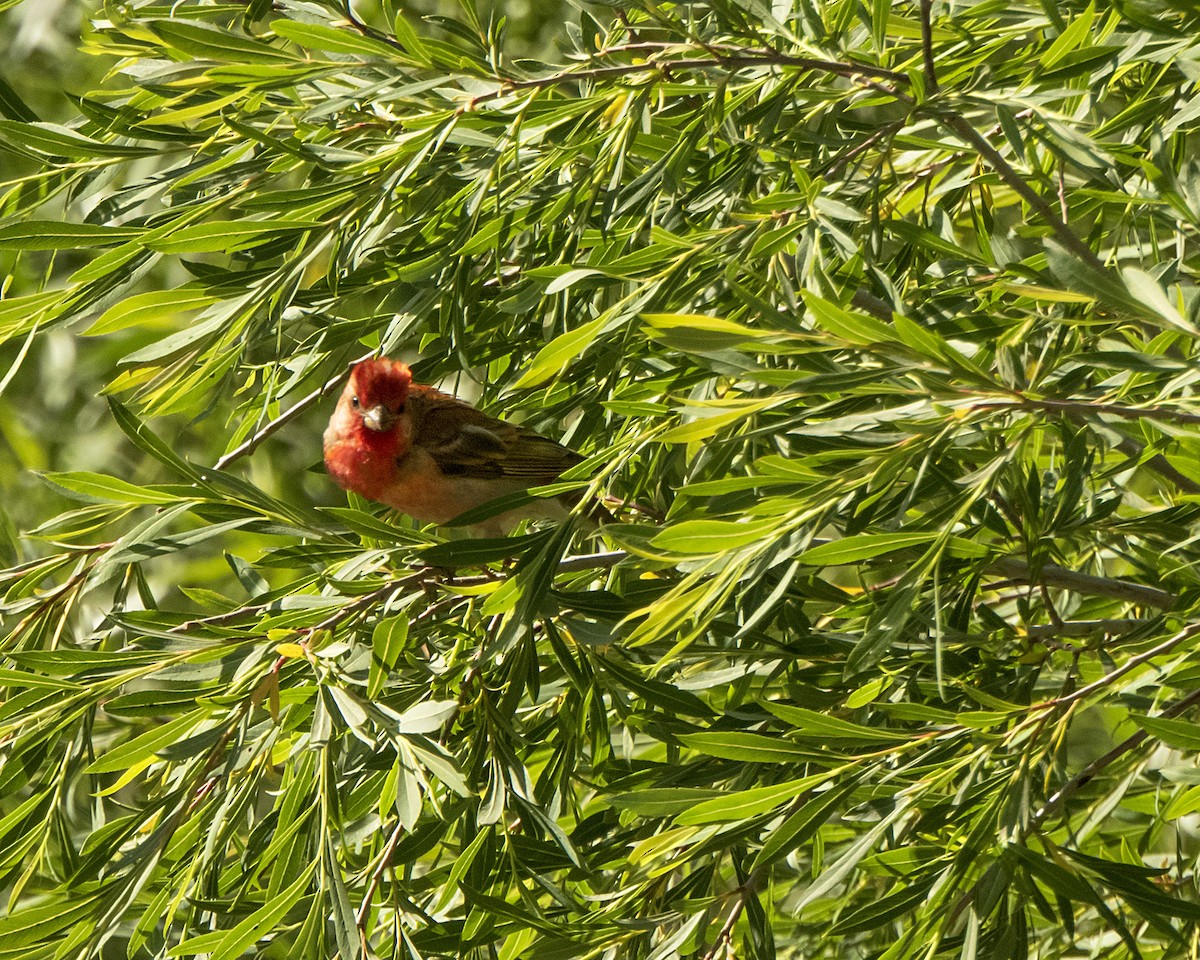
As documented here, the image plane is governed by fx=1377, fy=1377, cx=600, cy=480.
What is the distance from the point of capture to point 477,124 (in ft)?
7.95

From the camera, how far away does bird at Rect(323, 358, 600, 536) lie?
4.21 meters

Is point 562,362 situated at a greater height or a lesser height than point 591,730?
greater

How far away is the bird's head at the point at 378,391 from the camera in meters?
4.31

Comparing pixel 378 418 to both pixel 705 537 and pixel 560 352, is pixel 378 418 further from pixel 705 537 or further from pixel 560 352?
pixel 705 537

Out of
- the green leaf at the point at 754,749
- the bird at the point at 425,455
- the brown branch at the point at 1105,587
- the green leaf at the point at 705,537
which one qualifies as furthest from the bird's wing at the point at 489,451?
the green leaf at the point at 705,537

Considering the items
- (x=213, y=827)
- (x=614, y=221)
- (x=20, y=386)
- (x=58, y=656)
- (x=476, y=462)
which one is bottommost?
(x=20, y=386)

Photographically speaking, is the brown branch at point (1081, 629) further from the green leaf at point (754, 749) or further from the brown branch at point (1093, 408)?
the brown branch at point (1093, 408)

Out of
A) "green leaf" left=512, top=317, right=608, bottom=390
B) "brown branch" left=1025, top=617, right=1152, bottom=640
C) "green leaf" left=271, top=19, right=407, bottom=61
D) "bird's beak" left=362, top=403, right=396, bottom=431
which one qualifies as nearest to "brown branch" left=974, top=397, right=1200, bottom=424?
"green leaf" left=512, top=317, right=608, bottom=390

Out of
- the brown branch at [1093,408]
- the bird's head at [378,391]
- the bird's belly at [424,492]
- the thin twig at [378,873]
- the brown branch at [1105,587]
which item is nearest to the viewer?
the brown branch at [1093,408]

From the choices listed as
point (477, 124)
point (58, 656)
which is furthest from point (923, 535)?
point (58, 656)

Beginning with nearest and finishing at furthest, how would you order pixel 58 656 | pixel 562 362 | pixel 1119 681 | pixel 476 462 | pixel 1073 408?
pixel 1073 408, pixel 562 362, pixel 1119 681, pixel 58 656, pixel 476 462

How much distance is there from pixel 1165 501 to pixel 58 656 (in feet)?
7.98

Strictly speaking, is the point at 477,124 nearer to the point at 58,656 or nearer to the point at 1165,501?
the point at 58,656

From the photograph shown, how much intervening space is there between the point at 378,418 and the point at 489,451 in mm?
360
